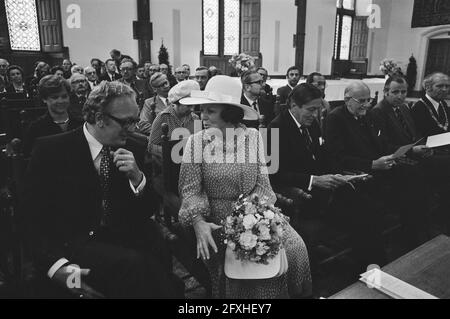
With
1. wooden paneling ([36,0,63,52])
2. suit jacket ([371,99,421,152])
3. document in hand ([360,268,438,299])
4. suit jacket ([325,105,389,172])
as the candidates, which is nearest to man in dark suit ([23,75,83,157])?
suit jacket ([325,105,389,172])

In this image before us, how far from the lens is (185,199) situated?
2102mm

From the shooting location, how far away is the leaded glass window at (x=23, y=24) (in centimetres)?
838

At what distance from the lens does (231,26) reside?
12.0 meters

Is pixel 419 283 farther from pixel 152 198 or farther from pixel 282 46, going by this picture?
pixel 282 46

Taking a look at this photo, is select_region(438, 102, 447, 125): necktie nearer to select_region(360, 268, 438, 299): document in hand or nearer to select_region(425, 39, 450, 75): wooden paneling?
select_region(360, 268, 438, 299): document in hand

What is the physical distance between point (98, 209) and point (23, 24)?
862 centimetres

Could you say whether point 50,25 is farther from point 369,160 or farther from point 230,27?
point 369,160

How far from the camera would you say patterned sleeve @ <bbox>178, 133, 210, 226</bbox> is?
6.73 feet

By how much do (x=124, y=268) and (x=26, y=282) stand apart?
112 cm

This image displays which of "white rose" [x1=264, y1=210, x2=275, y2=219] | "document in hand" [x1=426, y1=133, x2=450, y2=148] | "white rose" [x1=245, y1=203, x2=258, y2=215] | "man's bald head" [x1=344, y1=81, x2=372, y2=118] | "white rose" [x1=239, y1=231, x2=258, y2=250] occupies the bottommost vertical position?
"white rose" [x1=239, y1=231, x2=258, y2=250]

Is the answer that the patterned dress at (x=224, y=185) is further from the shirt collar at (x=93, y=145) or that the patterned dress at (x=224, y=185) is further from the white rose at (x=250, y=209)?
the shirt collar at (x=93, y=145)

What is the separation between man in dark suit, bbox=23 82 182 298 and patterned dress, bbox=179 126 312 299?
11.0 inches

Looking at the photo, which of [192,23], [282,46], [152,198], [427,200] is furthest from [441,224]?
[282,46]
